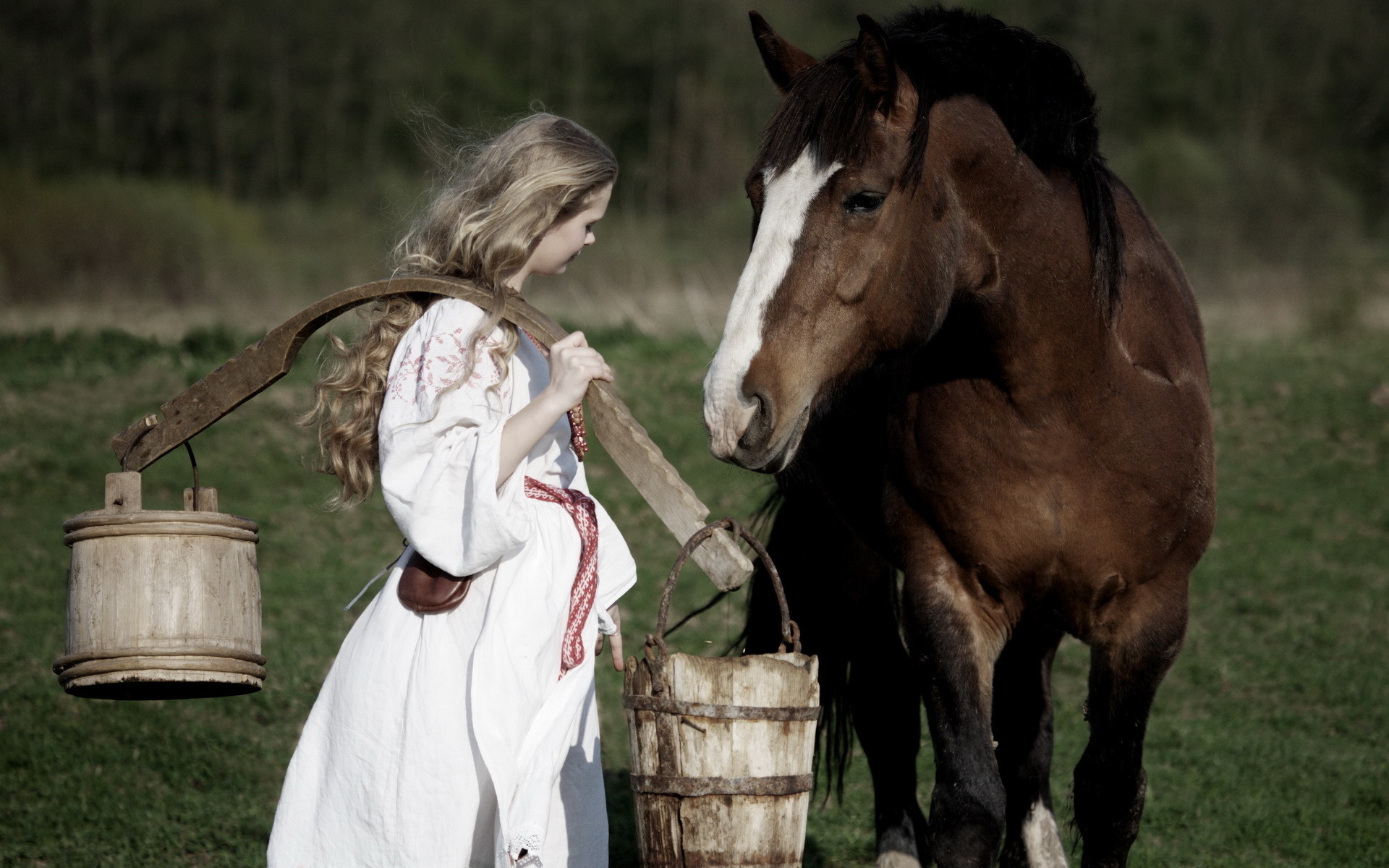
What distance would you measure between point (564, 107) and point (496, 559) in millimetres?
19595

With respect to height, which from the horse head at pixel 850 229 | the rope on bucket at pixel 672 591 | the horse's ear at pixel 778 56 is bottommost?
the rope on bucket at pixel 672 591

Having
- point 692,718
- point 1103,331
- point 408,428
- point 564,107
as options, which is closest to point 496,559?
point 408,428

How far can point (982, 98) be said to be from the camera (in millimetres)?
2846

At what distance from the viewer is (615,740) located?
5742 millimetres

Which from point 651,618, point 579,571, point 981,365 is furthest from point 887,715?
point 651,618

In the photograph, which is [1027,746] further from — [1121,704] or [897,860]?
[1121,704]

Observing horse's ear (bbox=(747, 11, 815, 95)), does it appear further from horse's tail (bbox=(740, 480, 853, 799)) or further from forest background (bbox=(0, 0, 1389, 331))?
forest background (bbox=(0, 0, 1389, 331))

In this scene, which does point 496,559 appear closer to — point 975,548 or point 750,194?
point 750,194

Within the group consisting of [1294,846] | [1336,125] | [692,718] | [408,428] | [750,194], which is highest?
[1336,125]

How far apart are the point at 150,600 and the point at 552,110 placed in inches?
740

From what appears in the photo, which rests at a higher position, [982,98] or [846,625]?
[982,98]

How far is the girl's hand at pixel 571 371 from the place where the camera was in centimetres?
249

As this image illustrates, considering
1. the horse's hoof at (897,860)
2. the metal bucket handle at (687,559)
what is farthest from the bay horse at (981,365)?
the horse's hoof at (897,860)

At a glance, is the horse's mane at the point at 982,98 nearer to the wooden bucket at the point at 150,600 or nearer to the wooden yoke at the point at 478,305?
the wooden yoke at the point at 478,305
